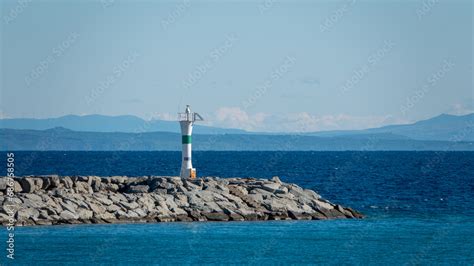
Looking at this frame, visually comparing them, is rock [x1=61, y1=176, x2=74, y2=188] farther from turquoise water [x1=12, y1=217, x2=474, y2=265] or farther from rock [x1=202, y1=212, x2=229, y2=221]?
rock [x1=202, y1=212, x2=229, y2=221]

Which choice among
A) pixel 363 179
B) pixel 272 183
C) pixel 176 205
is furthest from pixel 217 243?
pixel 363 179

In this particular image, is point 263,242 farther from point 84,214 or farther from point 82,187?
point 82,187

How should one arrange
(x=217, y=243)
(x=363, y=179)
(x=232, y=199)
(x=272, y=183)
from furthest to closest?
(x=363, y=179) < (x=272, y=183) < (x=232, y=199) < (x=217, y=243)

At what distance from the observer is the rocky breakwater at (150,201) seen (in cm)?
3891

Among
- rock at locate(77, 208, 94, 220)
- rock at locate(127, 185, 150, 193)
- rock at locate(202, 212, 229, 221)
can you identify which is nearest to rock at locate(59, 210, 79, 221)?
rock at locate(77, 208, 94, 220)

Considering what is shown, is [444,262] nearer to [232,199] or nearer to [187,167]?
[232,199]

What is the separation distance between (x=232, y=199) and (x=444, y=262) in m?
12.4

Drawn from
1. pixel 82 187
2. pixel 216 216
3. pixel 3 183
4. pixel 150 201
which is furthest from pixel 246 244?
pixel 3 183

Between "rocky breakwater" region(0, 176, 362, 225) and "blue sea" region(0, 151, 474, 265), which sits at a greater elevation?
"rocky breakwater" region(0, 176, 362, 225)

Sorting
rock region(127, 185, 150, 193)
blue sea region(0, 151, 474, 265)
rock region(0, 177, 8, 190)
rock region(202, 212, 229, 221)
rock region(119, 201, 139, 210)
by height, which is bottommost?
blue sea region(0, 151, 474, 265)

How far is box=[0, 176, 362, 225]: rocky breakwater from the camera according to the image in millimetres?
38906

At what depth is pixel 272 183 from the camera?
1806 inches

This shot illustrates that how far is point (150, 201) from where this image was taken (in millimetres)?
40906

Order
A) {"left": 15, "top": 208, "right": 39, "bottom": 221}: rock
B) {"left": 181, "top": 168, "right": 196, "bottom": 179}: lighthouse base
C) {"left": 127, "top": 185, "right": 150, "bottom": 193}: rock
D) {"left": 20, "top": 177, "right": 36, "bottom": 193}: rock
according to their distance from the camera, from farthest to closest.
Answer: {"left": 181, "top": 168, "right": 196, "bottom": 179}: lighthouse base, {"left": 127, "top": 185, "right": 150, "bottom": 193}: rock, {"left": 20, "top": 177, "right": 36, "bottom": 193}: rock, {"left": 15, "top": 208, "right": 39, "bottom": 221}: rock
